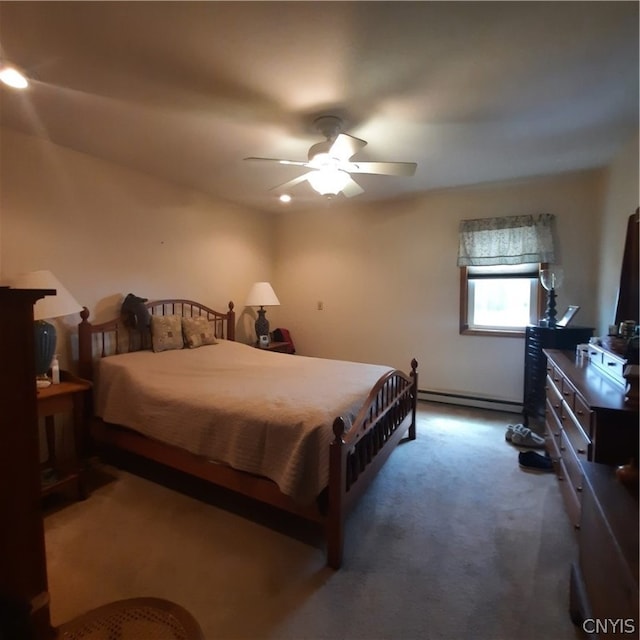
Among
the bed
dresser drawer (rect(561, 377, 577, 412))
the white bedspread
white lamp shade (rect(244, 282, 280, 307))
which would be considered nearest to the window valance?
the bed

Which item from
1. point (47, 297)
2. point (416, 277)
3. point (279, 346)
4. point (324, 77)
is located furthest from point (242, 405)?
point (416, 277)

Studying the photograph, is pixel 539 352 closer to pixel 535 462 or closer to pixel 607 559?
pixel 535 462

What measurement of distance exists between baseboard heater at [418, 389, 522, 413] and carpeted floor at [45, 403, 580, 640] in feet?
4.63

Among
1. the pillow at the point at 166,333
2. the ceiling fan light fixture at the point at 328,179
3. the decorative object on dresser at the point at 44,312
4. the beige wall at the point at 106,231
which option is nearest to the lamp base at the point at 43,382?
the decorative object on dresser at the point at 44,312

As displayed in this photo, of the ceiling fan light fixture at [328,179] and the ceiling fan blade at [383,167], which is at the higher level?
the ceiling fan blade at [383,167]

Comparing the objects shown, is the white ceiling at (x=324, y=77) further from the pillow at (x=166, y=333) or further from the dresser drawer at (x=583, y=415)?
the dresser drawer at (x=583, y=415)

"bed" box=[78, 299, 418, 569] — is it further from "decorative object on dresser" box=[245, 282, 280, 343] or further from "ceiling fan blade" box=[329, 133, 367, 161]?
"ceiling fan blade" box=[329, 133, 367, 161]

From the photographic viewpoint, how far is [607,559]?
104cm

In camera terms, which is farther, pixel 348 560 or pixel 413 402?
pixel 413 402

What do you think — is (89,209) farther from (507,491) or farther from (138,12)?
(507,491)

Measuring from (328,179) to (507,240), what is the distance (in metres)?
2.36

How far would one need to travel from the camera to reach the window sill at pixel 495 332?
A: 3.88 meters

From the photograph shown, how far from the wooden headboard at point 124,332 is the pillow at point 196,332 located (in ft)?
0.85

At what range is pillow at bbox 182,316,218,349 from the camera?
3533 millimetres
